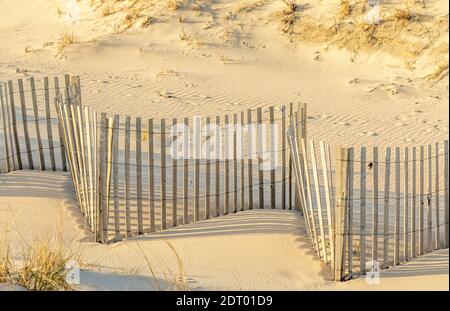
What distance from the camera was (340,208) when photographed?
597cm

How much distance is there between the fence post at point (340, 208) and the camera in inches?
232

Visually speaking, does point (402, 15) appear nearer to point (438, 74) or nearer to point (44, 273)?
point (438, 74)

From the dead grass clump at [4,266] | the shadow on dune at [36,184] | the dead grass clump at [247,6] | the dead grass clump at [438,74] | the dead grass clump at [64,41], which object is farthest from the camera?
the dead grass clump at [247,6]

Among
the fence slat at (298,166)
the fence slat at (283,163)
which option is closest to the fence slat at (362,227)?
the fence slat at (298,166)

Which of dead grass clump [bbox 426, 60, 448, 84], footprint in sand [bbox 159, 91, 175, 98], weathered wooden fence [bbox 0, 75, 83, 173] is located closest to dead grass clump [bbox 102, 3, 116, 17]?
footprint in sand [bbox 159, 91, 175, 98]

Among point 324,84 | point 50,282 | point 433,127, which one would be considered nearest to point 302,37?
point 324,84

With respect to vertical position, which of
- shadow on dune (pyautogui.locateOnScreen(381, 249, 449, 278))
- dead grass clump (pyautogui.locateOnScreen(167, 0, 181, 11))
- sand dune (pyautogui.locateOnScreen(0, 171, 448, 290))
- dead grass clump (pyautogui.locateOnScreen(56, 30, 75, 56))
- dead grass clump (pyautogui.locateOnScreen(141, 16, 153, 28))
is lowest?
shadow on dune (pyautogui.locateOnScreen(381, 249, 449, 278))

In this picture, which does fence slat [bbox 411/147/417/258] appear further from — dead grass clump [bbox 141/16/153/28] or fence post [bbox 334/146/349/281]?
dead grass clump [bbox 141/16/153/28]

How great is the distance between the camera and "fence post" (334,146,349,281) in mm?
5883

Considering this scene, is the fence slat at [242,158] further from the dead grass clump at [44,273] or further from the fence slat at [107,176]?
the dead grass clump at [44,273]

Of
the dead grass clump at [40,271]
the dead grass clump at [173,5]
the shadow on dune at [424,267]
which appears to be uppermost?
the dead grass clump at [173,5]

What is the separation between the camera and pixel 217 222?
23.3ft

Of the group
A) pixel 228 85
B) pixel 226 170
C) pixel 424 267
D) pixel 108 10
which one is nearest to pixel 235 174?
pixel 226 170

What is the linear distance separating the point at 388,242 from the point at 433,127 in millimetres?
4528
